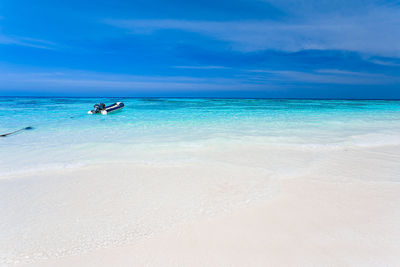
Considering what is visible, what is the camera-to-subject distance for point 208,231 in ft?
7.84

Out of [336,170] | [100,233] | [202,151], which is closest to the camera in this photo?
[100,233]

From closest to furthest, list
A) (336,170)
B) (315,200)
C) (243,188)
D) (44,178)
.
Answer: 1. (315,200)
2. (243,188)
3. (44,178)
4. (336,170)

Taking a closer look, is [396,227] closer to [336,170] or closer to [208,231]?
[336,170]

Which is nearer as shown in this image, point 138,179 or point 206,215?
point 206,215

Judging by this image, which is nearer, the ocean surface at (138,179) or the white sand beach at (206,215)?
the white sand beach at (206,215)

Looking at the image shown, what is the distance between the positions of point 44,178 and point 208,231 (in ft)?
10.8

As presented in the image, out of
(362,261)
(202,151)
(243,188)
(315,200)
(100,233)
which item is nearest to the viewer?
(362,261)

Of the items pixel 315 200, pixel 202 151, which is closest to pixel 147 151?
pixel 202 151

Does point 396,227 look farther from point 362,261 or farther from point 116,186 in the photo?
point 116,186

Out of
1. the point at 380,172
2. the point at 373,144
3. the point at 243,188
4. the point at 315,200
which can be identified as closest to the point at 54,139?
the point at 243,188

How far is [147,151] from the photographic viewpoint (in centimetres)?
566

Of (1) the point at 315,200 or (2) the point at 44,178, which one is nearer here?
(1) the point at 315,200

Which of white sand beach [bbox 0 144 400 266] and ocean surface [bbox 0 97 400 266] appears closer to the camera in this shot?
white sand beach [bbox 0 144 400 266]

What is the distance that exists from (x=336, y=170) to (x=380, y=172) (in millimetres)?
789
